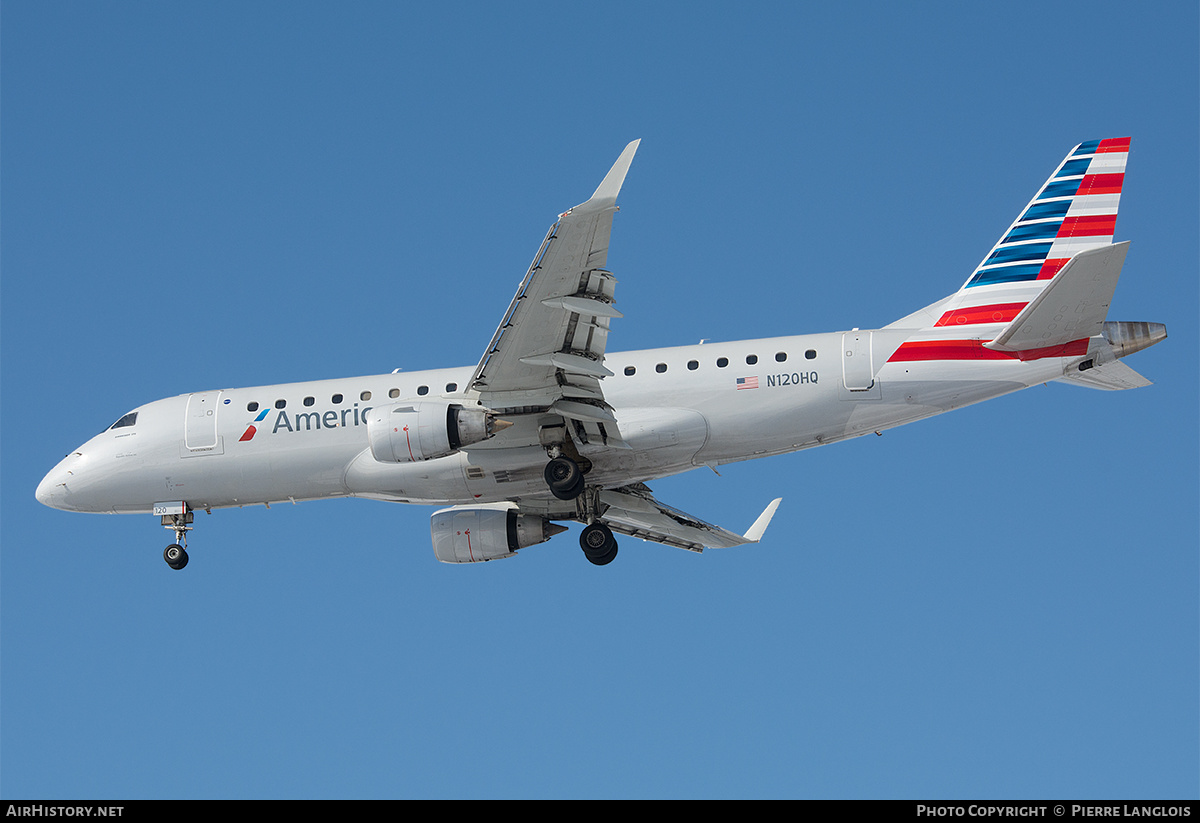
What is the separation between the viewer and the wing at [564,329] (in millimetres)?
21609

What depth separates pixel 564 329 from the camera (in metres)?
23.9

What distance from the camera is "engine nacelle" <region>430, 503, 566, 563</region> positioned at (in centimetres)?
2991

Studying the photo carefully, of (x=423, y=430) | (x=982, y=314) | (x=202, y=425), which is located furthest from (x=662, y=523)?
(x=202, y=425)

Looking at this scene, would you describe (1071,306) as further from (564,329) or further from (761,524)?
(761,524)

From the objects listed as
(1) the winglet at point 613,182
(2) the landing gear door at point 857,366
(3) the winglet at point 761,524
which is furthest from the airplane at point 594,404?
(3) the winglet at point 761,524

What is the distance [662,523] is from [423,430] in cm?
881

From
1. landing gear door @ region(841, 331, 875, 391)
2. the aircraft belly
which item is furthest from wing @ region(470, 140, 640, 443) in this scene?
landing gear door @ region(841, 331, 875, 391)

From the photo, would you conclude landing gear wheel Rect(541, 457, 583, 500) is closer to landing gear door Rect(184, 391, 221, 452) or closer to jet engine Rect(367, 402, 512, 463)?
jet engine Rect(367, 402, 512, 463)

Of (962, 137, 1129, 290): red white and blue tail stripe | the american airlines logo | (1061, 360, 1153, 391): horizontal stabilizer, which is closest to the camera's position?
(1061, 360, 1153, 391): horizontal stabilizer

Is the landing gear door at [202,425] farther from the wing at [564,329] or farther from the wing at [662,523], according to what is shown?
the wing at [662,523]

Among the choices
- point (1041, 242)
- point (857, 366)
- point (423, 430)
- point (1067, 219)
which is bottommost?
point (423, 430)

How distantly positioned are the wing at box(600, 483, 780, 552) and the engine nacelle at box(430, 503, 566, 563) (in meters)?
1.81

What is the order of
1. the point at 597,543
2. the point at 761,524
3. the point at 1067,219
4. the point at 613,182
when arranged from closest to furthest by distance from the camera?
the point at 613,182
the point at 1067,219
the point at 597,543
the point at 761,524

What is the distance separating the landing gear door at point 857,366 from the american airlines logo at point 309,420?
397 inches
